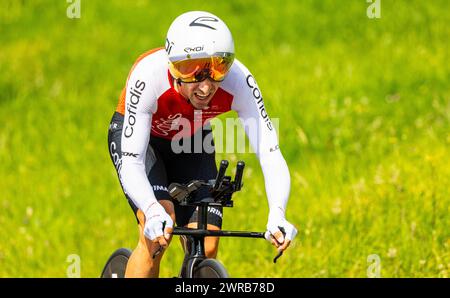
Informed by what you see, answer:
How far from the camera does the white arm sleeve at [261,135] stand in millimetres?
8039

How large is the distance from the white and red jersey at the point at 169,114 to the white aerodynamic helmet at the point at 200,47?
0.37m

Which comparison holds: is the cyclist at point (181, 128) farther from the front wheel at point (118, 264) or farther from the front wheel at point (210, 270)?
the front wheel at point (118, 264)

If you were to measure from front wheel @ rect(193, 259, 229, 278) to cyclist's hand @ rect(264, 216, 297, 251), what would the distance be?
1.28ft

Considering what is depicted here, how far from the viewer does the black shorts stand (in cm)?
872

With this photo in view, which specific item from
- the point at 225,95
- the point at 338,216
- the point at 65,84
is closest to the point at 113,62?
the point at 65,84

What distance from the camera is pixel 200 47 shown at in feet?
25.6

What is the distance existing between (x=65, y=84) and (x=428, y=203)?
861 centimetres

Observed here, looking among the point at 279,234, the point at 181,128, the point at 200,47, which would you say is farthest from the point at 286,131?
the point at 279,234

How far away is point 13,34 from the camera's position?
20.5 meters

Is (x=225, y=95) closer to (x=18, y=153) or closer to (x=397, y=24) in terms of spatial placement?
(x=18, y=153)

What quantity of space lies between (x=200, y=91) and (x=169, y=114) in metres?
0.55

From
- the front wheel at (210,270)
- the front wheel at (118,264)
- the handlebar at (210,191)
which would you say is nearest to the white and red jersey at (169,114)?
the handlebar at (210,191)

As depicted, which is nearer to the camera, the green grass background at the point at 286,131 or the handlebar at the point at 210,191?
the handlebar at the point at 210,191

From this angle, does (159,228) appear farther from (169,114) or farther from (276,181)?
(169,114)
